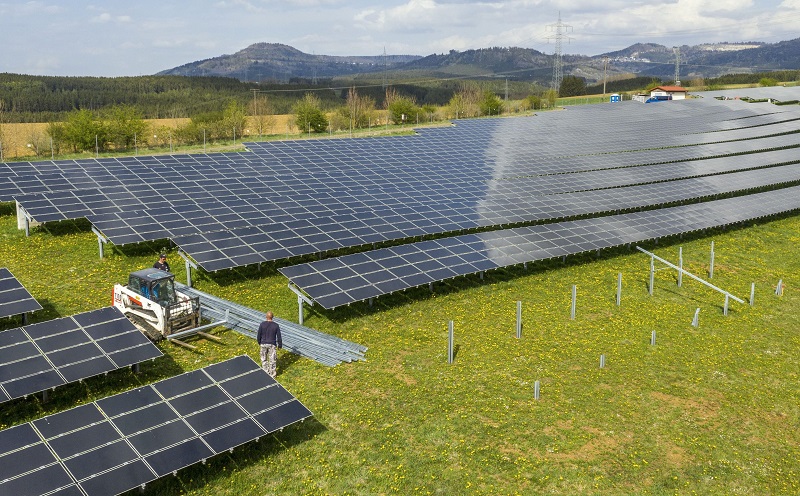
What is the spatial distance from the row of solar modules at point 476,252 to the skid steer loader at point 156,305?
17.7 ft

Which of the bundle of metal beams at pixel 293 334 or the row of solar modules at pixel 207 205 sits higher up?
the row of solar modules at pixel 207 205

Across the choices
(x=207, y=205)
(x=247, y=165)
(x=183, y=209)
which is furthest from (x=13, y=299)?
(x=247, y=165)

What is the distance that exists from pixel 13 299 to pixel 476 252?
22.8m

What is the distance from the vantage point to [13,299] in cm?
2364

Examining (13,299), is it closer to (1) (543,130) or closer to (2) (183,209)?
(2) (183,209)

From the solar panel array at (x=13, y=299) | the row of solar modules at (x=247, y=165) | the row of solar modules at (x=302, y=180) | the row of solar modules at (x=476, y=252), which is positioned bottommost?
the row of solar modules at (x=476, y=252)

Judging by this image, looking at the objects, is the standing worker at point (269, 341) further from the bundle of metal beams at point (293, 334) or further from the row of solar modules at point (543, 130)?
the row of solar modules at point (543, 130)

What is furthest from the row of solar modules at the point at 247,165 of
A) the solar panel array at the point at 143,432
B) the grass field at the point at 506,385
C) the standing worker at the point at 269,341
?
the solar panel array at the point at 143,432

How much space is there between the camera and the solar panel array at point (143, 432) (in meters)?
14.5

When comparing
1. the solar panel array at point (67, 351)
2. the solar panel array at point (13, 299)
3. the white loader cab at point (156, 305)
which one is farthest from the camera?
Answer: the white loader cab at point (156, 305)

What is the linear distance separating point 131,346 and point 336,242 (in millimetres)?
15412

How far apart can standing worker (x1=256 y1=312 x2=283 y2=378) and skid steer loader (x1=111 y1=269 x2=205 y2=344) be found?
15.5 feet

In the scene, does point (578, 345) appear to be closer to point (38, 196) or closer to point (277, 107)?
point (38, 196)

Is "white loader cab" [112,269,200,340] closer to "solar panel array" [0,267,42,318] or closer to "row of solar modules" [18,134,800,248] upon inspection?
"solar panel array" [0,267,42,318]
